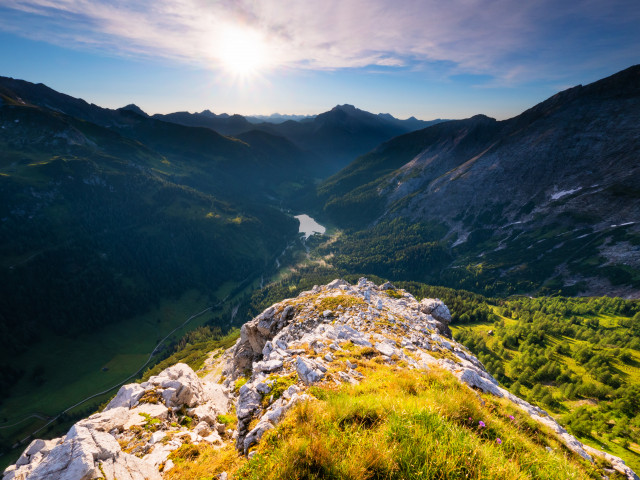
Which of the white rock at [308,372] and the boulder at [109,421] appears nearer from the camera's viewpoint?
the white rock at [308,372]

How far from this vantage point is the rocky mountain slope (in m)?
6.16

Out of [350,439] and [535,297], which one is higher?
[350,439]

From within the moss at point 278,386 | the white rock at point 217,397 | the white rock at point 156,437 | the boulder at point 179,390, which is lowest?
the white rock at point 217,397

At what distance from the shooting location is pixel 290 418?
696 centimetres

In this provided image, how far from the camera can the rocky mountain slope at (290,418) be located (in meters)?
6.16

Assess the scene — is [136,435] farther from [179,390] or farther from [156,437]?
[179,390]

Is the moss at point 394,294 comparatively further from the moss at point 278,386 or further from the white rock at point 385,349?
the moss at point 278,386

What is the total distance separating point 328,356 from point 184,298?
7960 inches

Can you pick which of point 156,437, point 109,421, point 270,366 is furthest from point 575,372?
point 109,421

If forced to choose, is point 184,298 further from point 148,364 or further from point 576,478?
point 576,478

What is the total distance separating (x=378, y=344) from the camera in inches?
739

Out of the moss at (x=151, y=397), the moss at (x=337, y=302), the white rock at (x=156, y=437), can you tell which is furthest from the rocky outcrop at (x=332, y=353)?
the moss at (x=151, y=397)

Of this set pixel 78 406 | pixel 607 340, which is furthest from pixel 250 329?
pixel 78 406

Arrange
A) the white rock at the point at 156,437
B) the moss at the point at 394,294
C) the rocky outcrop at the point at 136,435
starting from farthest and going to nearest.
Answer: the moss at the point at 394,294 < the white rock at the point at 156,437 < the rocky outcrop at the point at 136,435
